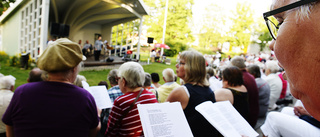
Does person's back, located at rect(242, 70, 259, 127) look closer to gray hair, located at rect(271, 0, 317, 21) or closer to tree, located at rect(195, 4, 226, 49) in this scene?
gray hair, located at rect(271, 0, 317, 21)

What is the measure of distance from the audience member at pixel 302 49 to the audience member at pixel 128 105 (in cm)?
188

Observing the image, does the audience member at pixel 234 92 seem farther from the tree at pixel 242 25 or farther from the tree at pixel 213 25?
the tree at pixel 213 25

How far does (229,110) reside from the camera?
1786 millimetres

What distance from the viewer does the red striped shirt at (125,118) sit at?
7.39 ft

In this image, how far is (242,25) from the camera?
1203 inches

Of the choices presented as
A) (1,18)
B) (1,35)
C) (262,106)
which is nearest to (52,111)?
(262,106)

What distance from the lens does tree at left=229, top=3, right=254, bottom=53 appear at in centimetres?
3006

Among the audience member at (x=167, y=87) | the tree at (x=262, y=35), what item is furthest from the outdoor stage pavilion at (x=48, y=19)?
the tree at (x=262, y=35)

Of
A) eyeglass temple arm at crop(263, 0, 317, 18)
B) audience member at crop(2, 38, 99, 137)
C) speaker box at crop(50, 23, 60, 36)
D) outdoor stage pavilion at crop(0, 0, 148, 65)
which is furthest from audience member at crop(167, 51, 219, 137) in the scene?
speaker box at crop(50, 23, 60, 36)

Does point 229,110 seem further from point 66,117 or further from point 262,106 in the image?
point 262,106

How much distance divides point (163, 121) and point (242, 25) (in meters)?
32.9

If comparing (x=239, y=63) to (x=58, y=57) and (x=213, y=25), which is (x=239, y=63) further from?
(x=213, y=25)

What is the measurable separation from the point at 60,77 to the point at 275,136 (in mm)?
2869

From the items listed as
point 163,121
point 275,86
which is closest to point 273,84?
point 275,86
